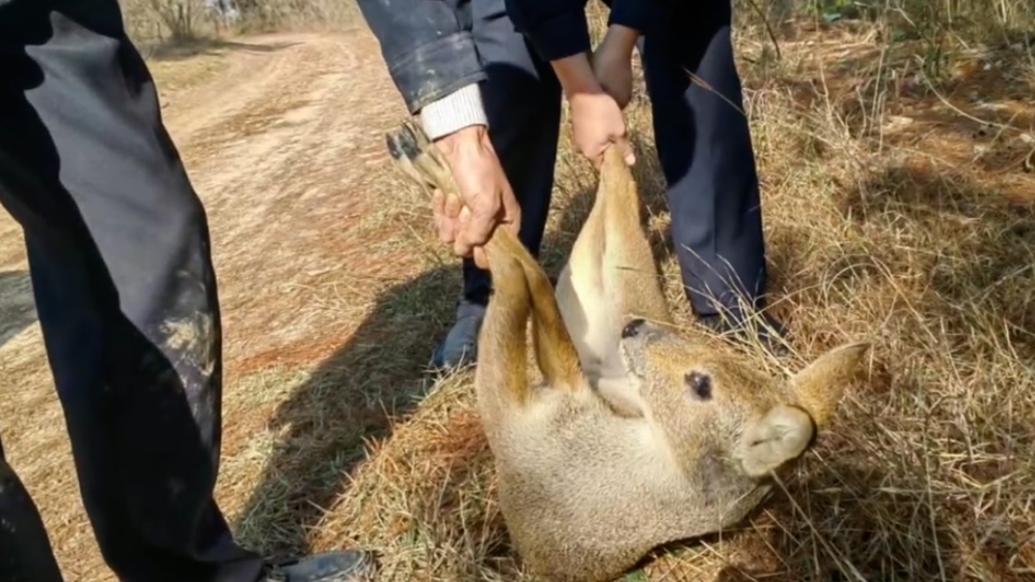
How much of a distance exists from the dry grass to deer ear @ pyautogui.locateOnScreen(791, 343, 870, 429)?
81 millimetres

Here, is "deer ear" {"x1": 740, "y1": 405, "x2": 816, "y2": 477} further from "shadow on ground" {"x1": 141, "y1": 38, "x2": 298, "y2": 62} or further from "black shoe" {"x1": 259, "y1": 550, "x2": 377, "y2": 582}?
"shadow on ground" {"x1": 141, "y1": 38, "x2": 298, "y2": 62}

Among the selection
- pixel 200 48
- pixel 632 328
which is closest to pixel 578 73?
pixel 632 328

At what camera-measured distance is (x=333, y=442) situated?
2.74 meters

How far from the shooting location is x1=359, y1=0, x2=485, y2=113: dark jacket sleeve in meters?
2.27

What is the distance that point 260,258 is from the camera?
185 inches

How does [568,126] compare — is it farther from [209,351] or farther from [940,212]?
[209,351]

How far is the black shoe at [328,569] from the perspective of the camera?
2.13 m

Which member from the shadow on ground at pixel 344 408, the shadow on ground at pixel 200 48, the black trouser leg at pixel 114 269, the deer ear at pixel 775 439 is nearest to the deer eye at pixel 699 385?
the deer ear at pixel 775 439

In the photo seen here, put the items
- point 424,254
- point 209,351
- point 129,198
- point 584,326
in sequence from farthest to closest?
point 424,254 → point 584,326 → point 209,351 → point 129,198

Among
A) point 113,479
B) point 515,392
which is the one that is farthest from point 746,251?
point 113,479

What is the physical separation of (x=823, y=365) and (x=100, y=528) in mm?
1354

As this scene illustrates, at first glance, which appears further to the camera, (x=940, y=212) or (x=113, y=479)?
(x=940, y=212)

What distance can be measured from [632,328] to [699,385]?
0.26 meters

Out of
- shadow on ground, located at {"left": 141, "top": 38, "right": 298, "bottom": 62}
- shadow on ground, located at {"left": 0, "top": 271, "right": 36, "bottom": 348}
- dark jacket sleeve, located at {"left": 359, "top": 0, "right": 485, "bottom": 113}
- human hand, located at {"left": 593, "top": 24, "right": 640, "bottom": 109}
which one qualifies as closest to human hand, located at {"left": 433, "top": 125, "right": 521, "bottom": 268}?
dark jacket sleeve, located at {"left": 359, "top": 0, "right": 485, "bottom": 113}
